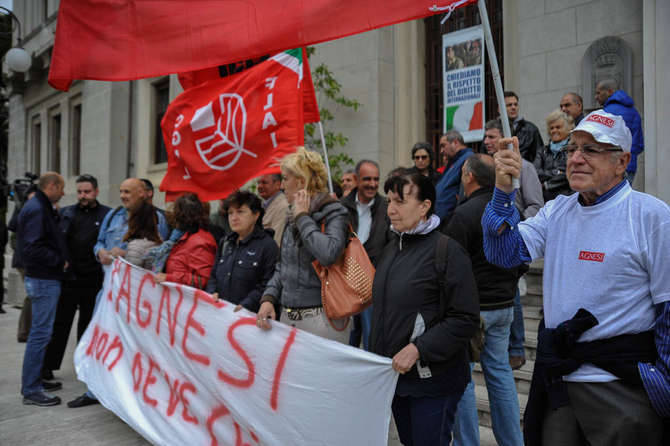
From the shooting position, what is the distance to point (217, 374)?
3568 mm

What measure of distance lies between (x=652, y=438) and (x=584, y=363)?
0.97ft

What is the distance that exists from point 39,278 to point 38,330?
1.56 feet

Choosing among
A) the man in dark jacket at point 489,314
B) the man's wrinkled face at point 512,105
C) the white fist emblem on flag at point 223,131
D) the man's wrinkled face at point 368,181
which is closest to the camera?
the man in dark jacket at point 489,314

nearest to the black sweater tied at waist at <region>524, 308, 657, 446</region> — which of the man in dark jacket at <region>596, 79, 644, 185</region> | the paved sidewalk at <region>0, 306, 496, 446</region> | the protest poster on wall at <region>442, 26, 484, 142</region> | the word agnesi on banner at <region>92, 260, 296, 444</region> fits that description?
the word agnesi on banner at <region>92, 260, 296, 444</region>

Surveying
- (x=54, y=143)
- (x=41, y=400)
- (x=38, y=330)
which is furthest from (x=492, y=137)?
(x=54, y=143)

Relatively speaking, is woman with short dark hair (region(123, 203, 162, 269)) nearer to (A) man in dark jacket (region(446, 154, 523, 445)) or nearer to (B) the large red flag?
(B) the large red flag

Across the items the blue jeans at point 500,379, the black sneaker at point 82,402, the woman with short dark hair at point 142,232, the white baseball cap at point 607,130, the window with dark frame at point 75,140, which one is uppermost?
the window with dark frame at point 75,140

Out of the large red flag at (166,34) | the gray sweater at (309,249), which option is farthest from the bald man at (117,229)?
the gray sweater at (309,249)

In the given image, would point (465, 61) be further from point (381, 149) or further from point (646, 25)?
point (646, 25)

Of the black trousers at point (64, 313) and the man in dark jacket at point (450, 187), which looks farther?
the black trousers at point (64, 313)

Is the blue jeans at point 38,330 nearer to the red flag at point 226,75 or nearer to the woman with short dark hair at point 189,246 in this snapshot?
the woman with short dark hair at point 189,246

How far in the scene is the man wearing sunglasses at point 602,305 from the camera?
1.79 meters

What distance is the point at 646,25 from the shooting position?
5.43 metres

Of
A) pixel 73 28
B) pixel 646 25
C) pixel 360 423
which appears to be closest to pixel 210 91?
pixel 73 28
